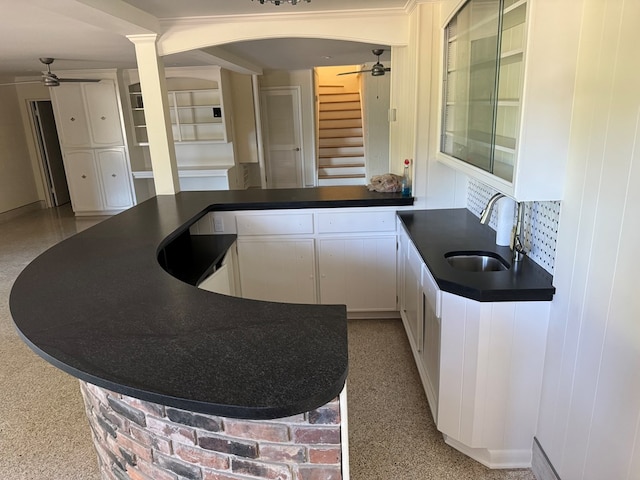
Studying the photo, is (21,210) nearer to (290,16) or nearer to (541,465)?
(290,16)

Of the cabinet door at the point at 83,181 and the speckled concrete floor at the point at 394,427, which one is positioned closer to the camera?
the speckled concrete floor at the point at 394,427

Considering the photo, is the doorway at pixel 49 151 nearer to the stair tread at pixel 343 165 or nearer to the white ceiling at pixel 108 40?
the white ceiling at pixel 108 40

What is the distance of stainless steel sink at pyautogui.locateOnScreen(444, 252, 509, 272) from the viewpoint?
2266mm

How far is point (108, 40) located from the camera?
3.97 metres

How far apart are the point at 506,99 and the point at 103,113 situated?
655 cm

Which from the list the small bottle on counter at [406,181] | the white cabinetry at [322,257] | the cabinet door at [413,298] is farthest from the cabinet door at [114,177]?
the cabinet door at [413,298]

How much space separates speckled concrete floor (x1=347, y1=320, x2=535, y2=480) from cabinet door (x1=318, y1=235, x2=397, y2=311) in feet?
1.16

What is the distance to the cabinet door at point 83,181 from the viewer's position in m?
6.96

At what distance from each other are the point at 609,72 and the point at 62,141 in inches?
294

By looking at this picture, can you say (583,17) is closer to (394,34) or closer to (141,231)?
(394,34)

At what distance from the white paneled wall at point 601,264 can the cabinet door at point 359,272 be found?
159 cm

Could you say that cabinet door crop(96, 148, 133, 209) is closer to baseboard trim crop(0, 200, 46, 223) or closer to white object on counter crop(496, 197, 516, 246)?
baseboard trim crop(0, 200, 46, 223)

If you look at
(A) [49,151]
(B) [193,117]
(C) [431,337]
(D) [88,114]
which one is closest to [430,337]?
(C) [431,337]

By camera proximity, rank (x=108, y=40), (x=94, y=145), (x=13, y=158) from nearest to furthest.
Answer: (x=108, y=40) < (x=94, y=145) < (x=13, y=158)
